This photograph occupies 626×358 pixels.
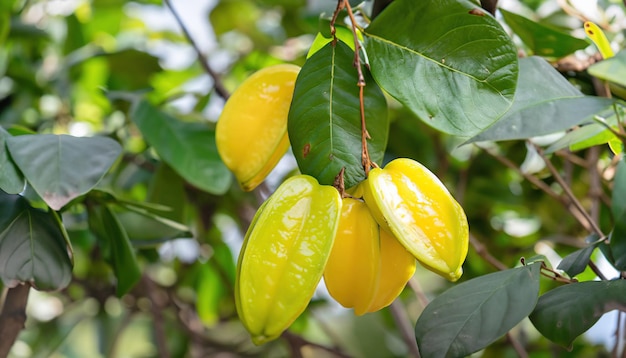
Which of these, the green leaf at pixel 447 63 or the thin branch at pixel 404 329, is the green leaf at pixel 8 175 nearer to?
the green leaf at pixel 447 63

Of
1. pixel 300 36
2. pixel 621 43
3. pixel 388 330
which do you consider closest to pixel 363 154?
pixel 621 43

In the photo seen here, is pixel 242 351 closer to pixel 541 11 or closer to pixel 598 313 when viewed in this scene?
pixel 541 11

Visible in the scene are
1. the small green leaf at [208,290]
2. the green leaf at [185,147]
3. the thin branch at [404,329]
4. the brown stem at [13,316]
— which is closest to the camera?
the brown stem at [13,316]

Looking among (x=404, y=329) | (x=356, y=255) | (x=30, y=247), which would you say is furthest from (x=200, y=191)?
(x=356, y=255)

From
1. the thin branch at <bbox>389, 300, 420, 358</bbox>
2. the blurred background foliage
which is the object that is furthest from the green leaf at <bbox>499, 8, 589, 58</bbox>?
the thin branch at <bbox>389, 300, 420, 358</bbox>

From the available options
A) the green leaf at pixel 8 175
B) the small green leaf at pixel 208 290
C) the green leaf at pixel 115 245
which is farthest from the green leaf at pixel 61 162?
the small green leaf at pixel 208 290
